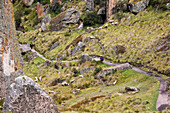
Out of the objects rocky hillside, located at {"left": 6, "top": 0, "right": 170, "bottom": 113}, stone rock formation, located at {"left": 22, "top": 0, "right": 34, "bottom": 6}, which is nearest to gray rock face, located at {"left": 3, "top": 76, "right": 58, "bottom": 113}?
rocky hillside, located at {"left": 6, "top": 0, "right": 170, "bottom": 113}

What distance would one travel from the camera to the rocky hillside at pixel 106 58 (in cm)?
1620

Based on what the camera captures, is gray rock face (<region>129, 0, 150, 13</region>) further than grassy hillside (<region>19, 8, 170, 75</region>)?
Yes

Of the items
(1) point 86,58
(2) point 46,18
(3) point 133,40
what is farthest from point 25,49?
(3) point 133,40

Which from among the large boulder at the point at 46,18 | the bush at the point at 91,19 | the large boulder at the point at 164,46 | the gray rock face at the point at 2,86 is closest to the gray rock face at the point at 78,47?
the bush at the point at 91,19

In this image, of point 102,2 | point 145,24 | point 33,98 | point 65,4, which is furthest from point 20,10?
point 33,98

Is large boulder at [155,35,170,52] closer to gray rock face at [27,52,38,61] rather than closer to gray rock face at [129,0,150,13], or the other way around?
gray rock face at [129,0,150,13]

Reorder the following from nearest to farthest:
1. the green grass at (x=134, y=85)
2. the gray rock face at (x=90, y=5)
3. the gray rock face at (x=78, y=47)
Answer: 1. the green grass at (x=134, y=85)
2. the gray rock face at (x=78, y=47)
3. the gray rock face at (x=90, y=5)

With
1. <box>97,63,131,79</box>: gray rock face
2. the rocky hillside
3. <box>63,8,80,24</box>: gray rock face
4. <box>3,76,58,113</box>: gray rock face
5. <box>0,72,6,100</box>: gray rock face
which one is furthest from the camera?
<box>63,8,80,24</box>: gray rock face

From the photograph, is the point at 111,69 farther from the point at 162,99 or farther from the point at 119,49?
the point at 162,99

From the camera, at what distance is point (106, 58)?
33.3m

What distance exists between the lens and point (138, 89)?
17.7m

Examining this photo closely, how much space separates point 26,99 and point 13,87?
0.70 metres

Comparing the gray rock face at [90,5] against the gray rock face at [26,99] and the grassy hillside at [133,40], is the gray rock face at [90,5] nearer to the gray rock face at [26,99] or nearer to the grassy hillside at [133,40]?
the grassy hillside at [133,40]

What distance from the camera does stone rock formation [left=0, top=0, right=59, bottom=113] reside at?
18.3ft
